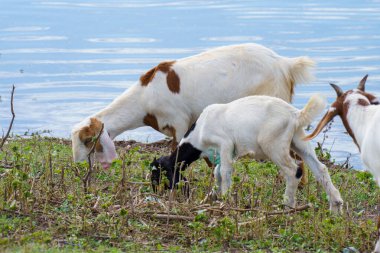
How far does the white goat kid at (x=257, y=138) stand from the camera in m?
9.19

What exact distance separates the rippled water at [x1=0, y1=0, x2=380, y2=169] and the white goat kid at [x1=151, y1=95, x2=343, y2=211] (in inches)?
108

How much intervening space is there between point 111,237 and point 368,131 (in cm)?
223

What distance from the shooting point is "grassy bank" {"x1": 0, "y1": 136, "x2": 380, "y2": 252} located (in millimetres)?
7898

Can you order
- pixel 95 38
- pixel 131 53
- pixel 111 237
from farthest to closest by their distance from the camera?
1. pixel 95 38
2. pixel 131 53
3. pixel 111 237

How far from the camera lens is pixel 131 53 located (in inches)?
1110

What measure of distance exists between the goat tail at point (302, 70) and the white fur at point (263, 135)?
1747 millimetres

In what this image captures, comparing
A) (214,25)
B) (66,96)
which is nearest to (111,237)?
(66,96)

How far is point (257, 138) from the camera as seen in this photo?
9328mm

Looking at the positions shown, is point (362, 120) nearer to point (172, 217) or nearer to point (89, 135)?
point (172, 217)

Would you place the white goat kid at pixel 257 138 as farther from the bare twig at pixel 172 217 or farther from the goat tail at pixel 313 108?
the bare twig at pixel 172 217

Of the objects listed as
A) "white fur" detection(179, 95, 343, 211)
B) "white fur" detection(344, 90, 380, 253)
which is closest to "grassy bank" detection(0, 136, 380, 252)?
"white fur" detection(179, 95, 343, 211)

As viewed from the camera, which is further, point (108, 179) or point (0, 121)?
point (0, 121)

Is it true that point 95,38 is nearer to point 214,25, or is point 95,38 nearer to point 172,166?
point 214,25

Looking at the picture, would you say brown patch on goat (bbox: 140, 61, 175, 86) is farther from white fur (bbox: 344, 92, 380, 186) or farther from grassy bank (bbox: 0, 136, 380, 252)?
white fur (bbox: 344, 92, 380, 186)
